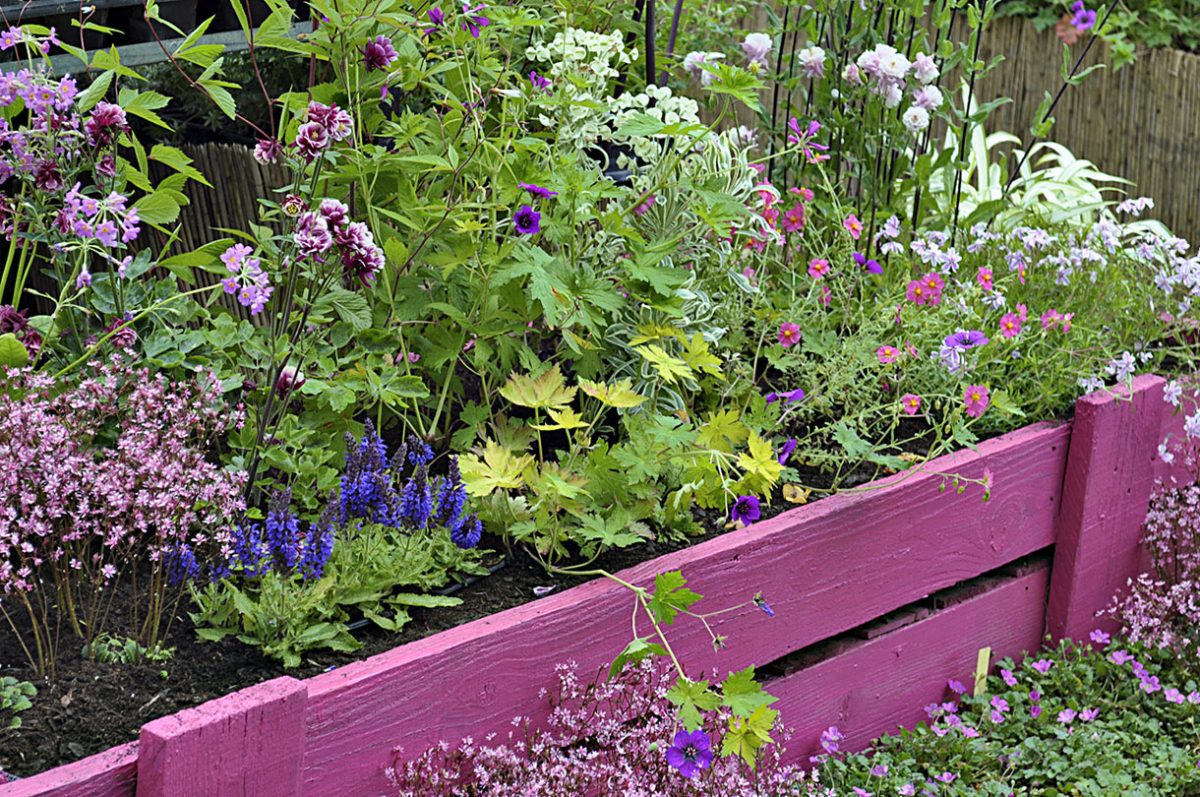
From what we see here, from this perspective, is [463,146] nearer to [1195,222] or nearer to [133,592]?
[133,592]

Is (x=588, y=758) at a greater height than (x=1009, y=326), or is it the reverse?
(x=1009, y=326)

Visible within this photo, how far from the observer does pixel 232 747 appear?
1.73 metres

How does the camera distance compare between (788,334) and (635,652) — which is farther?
(788,334)

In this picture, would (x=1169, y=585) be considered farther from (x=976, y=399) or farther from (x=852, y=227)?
(x=852, y=227)

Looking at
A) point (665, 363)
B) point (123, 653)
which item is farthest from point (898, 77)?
point (123, 653)

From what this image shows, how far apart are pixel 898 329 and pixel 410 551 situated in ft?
4.60

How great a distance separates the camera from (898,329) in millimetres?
3035

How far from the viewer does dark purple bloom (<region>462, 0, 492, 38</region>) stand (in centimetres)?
233

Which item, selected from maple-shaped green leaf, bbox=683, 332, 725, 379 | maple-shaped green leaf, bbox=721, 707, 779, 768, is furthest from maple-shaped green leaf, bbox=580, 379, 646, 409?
maple-shaped green leaf, bbox=721, 707, 779, 768

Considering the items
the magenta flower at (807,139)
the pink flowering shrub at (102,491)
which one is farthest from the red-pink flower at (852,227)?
the pink flowering shrub at (102,491)

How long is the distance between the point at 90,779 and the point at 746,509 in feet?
3.97

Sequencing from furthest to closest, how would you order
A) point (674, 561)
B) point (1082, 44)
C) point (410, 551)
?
point (1082, 44) → point (674, 561) → point (410, 551)

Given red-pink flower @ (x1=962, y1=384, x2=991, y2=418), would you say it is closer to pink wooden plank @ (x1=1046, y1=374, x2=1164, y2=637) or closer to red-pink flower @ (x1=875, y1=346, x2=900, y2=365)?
red-pink flower @ (x1=875, y1=346, x2=900, y2=365)

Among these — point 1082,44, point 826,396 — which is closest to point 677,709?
point 826,396
